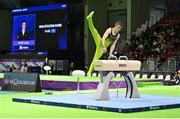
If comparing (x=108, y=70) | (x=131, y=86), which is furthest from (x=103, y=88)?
(x=131, y=86)

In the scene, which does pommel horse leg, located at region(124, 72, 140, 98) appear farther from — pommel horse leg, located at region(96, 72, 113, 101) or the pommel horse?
pommel horse leg, located at region(96, 72, 113, 101)

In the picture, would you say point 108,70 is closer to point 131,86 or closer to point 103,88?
point 103,88

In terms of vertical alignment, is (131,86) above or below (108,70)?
below

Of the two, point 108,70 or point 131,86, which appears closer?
point 108,70

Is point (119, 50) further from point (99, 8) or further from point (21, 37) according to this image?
point (21, 37)

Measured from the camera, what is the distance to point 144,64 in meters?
19.5

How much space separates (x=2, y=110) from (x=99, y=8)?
61.4ft

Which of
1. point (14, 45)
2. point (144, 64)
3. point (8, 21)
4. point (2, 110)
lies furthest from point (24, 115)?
point (8, 21)

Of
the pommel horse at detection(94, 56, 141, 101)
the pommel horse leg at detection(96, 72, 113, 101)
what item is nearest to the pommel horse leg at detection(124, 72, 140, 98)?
the pommel horse at detection(94, 56, 141, 101)

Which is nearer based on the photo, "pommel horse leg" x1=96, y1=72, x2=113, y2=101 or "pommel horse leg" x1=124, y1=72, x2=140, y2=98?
"pommel horse leg" x1=96, y1=72, x2=113, y2=101

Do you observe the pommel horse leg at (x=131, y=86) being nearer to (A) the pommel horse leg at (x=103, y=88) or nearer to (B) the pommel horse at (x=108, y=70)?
(B) the pommel horse at (x=108, y=70)

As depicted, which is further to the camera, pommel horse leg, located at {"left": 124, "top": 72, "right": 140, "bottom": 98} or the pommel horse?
pommel horse leg, located at {"left": 124, "top": 72, "right": 140, "bottom": 98}

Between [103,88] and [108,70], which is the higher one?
[108,70]

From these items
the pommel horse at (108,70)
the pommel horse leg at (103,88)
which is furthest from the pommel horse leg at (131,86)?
the pommel horse leg at (103,88)
